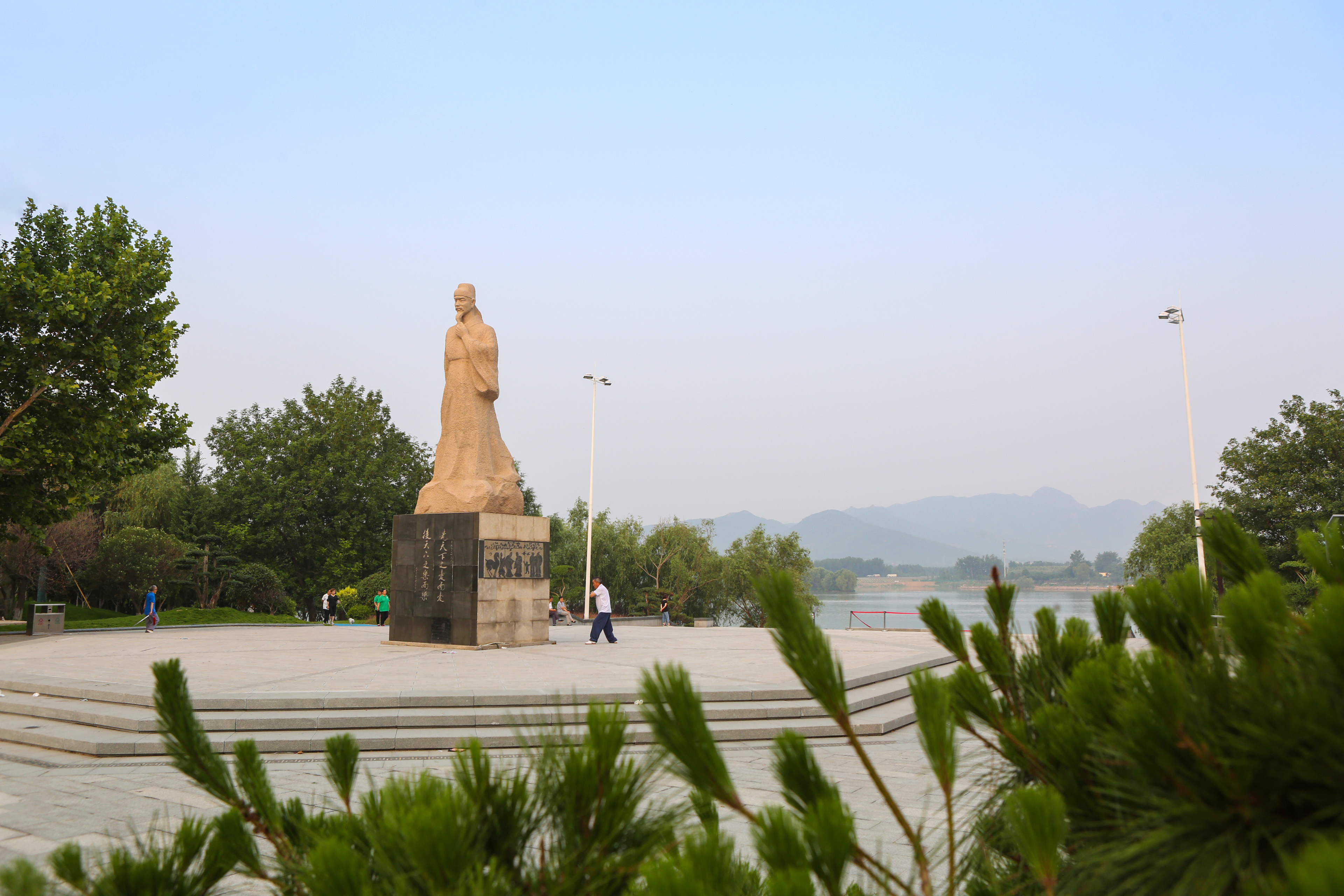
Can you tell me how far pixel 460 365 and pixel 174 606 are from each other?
91.5ft

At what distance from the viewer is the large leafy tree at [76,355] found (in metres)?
17.5

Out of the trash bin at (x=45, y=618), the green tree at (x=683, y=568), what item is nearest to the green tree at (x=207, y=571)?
the trash bin at (x=45, y=618)

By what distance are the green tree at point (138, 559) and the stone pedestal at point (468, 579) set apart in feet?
71.8

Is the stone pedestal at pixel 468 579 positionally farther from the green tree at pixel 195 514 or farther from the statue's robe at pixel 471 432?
the green tree at pixel 195 514

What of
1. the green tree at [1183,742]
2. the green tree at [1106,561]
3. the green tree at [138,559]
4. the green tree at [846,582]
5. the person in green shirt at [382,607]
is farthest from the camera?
the green tree at [1106,561]

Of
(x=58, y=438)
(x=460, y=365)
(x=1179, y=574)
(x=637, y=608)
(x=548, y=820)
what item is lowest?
(x=637, y=608)

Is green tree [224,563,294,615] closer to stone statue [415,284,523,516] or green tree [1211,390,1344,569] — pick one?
stone statue [415,284,523,516]

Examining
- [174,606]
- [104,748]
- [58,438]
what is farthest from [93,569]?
[104,748]

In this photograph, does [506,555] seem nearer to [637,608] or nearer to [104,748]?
[104,748]

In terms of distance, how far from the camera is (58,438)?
60.1ft

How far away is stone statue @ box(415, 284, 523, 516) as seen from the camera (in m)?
15.7

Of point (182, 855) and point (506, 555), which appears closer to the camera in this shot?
point (182, 855)

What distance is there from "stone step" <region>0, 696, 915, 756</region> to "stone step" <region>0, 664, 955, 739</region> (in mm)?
47

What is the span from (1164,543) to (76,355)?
42.0 m
